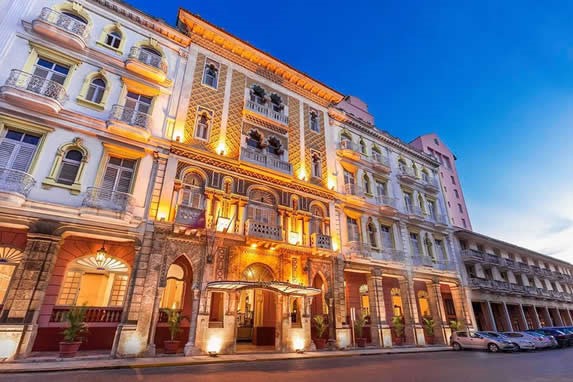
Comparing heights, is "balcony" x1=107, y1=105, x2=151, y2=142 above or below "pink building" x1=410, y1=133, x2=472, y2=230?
below

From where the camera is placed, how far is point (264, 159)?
57.4 ft

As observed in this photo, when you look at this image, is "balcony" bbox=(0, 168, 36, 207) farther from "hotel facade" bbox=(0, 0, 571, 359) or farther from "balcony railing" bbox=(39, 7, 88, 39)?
"balcony railing" bbox=(39, 7, 88, 39)

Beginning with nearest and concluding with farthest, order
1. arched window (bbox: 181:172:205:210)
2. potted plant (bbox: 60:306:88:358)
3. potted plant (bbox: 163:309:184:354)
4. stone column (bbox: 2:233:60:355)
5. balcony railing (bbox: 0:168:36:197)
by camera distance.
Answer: stone column (bbox: 2:233:60:355), potted plant (bbox: 60:306:88:358), balcony railing (bbox: 0:168:36:197), potted plant (bbox: 163:309:184:354), arched window (bbox: 181:172:205:210)

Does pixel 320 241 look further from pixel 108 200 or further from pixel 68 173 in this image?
pixel 68 173

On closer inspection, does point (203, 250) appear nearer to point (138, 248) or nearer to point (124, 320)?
point (138, 248)

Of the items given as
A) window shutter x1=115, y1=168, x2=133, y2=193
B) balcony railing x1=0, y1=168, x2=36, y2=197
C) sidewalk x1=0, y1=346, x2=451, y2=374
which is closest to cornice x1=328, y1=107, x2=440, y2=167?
window shutter x1=115, y1=168, x2=133, y2=193

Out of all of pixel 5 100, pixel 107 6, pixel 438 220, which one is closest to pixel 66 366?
pixel 5 100

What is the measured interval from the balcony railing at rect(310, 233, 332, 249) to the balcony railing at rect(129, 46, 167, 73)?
43.6 ft

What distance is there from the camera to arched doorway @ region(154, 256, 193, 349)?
42.1ft

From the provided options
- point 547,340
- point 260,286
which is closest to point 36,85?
point 260,286

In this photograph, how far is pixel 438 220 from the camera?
2617 centimetres

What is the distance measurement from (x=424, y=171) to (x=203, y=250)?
24.4 metres

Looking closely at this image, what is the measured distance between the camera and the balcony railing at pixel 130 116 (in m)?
13.9

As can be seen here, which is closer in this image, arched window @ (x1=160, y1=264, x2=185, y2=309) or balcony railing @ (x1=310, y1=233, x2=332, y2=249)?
arched window @ (x1=160, y1=264, x2=185, y2=309)
